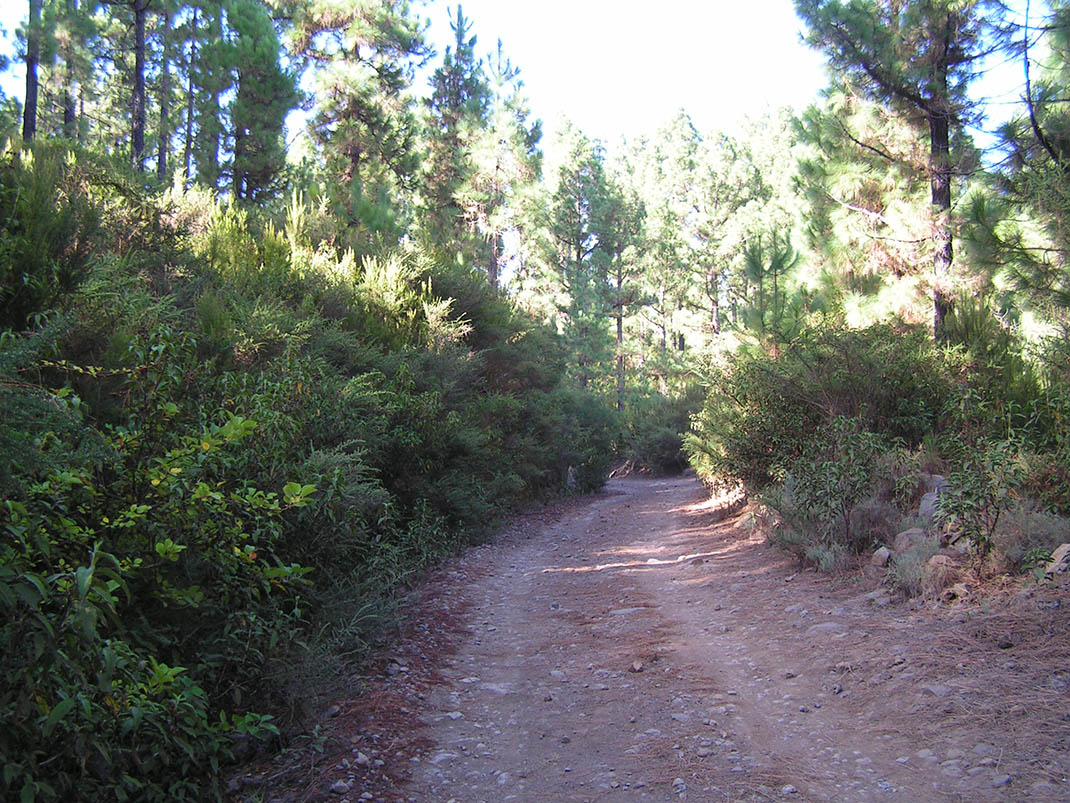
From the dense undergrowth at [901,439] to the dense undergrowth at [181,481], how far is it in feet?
13.8

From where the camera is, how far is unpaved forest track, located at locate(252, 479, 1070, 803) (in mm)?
3405

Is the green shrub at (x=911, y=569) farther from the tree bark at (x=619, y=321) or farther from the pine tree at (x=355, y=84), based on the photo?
the tree bark at (x=619, y=321)

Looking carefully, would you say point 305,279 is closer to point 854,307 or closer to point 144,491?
point 144,491

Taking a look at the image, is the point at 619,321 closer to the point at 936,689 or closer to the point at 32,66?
the point at 32,66

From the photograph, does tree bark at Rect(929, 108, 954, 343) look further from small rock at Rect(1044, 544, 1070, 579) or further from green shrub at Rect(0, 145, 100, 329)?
green shrub at Rect(0, 145, 100, 329)

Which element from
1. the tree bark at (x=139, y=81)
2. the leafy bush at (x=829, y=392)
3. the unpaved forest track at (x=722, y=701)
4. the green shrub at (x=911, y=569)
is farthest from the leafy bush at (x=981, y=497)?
the tree bark at (x=139, y=81)

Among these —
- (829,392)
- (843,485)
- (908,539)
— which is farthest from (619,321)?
(908,539)

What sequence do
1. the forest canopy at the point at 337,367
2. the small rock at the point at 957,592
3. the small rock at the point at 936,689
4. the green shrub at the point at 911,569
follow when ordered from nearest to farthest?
the forest canopy at the point at 337,367 < the small rock at the point at 936,689 < the small rock at the point at 957,592 < the green shrub at the point at 911,569

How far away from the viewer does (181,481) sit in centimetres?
339

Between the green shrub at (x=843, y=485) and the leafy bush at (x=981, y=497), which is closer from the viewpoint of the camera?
the leafy bush at (x=981, y=497)

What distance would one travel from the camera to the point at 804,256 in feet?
46.5

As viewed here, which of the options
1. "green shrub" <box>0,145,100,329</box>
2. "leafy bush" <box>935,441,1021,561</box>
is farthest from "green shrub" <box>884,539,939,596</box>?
"green shrub" <box>0,145,100,329</box>

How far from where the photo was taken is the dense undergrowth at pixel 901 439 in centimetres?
582

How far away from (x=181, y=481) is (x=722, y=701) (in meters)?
3.42
